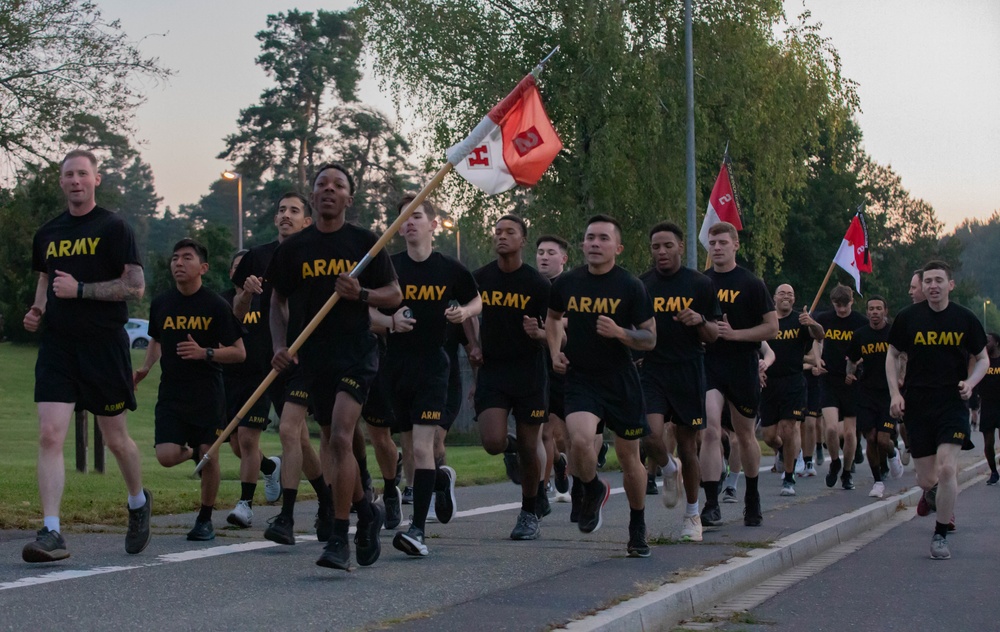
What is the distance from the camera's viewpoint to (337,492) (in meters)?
7.12

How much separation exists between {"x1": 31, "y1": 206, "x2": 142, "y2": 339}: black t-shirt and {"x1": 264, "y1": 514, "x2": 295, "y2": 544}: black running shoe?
1516mm

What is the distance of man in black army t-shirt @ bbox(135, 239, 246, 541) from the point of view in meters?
9.27

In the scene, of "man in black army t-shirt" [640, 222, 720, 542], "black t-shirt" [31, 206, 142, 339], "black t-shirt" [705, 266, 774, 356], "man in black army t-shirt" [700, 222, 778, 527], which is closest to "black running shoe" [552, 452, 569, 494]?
"man in black army t-shirt" [700, 222, 778, 527]

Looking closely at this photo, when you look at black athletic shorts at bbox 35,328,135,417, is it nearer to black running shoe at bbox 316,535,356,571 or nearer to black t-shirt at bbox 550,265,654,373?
black running shoe at bbox 316,535,356,571

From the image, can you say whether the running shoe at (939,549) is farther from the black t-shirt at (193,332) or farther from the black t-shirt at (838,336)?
the black t-shirt at (838,336)

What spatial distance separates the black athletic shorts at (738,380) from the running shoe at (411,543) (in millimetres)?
3510

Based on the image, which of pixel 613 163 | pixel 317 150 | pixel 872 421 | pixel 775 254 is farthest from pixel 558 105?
pixel 317 150

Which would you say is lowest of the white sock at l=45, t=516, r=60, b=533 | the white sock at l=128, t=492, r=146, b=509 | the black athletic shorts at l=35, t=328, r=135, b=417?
the white sock at l=45, t=516, r=60, b=533

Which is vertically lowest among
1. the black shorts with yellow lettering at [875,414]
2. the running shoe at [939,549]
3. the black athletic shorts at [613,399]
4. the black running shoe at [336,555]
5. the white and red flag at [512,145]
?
the running shoe at [939,549]

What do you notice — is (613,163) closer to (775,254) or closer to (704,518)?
(775,254)

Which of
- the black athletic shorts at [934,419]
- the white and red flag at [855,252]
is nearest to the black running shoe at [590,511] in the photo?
the black athletic shorts at [934,419]

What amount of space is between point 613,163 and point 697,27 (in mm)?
4422

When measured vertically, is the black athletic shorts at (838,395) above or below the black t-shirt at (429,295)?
below

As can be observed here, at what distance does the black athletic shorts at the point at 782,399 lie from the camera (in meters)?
14.8
